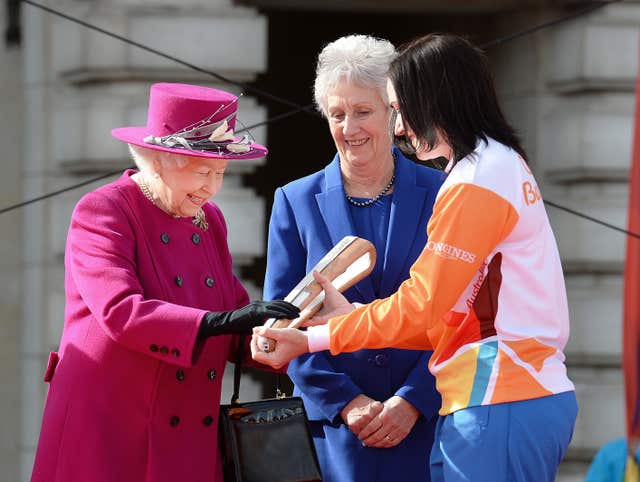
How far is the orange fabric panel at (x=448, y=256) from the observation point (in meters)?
3.20

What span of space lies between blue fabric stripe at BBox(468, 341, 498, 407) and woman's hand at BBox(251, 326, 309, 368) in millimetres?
442

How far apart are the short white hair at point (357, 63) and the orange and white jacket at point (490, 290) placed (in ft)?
2.47

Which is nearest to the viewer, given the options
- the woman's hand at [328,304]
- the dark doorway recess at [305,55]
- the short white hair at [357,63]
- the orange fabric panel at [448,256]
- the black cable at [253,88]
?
the orange fabric panel at [448,256]

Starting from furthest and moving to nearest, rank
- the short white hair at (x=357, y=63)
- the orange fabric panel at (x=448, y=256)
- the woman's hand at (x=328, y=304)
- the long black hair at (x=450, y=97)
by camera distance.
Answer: the short white hair at (x=357, y=63)
the woman's hand at (x=328, y=304)
the long black hair at (x=450, y=97)
the orange fabric panel at (x=448, y=256)

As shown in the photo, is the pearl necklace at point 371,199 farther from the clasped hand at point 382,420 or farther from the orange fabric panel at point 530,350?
the orange fabric panel at point 530,350

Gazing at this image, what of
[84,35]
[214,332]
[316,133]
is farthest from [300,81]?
[214,332]

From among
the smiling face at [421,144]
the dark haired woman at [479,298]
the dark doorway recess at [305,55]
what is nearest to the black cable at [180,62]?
the dark doorway recess at [305,55]

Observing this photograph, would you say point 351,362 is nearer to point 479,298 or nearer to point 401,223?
point 401,223

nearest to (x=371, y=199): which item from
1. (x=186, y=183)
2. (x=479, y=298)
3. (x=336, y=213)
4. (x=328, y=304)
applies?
(x=336, y=213)

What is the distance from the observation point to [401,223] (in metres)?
3.98

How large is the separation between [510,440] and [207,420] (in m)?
0.86

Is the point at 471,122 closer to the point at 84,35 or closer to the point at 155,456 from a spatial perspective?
the point at 155,456

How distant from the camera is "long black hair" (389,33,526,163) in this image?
11.0 ft

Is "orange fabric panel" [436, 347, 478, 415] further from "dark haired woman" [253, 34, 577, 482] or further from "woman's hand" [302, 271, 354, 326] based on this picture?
"woman's hand" [302, 271, 354, 326]
